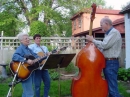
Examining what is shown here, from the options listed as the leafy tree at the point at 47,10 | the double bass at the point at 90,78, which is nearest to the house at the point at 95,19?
the leafy tree at the point at 47,10

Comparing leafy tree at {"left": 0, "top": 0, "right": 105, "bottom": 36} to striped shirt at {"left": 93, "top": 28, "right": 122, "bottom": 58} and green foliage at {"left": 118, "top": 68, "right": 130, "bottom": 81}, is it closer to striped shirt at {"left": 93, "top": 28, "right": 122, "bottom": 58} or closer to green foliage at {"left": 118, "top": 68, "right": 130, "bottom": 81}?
green foliage at {"left": 118, "top": 68, "right": 130, "bottom": 81}

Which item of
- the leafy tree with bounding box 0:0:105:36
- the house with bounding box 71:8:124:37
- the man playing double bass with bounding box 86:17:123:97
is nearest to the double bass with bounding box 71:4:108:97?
the man playing double bass with bounding box 86:17:123:97

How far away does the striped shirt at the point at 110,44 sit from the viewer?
3819mm

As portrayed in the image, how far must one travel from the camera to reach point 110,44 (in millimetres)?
3811

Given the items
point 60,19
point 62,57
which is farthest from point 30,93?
point 60,19

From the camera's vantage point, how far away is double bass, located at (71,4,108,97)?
3.82 m

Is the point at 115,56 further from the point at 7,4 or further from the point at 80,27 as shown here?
the point at 80,27

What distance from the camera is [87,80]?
3.82 meters

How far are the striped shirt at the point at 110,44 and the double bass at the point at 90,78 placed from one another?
127 millimetres

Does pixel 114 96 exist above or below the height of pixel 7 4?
below

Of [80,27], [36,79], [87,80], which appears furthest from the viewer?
[80,27]

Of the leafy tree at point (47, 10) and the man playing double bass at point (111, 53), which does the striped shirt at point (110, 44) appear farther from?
the leafy tree at point (47, 10)

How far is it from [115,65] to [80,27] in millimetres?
25397

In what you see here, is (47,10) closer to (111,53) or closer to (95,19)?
(95,19)
